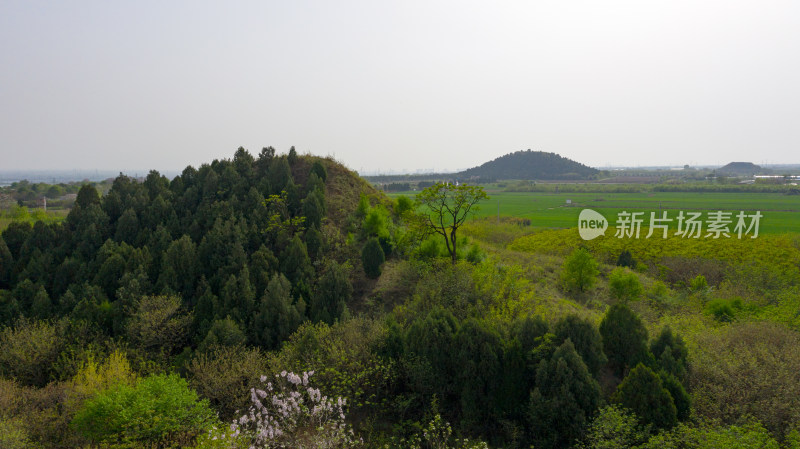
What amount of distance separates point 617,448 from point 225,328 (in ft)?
43.5

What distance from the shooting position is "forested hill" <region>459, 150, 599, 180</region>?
127 meters

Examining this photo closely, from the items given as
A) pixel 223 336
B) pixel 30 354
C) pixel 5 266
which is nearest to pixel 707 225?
pixel 223 336

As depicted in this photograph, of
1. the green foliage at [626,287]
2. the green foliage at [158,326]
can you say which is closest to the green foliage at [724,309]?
the green foliage at [626,287]

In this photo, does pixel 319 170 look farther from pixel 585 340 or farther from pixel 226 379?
pixel 585 340

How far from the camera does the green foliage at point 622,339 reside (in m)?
14.1

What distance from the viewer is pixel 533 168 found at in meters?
131

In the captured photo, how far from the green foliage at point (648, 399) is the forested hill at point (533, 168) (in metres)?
118

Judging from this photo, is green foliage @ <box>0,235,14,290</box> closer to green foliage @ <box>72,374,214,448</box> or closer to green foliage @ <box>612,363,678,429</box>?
green foliage @ <box>72,374,214,448</box>

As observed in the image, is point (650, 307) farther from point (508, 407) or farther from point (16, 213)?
point (16, 213)

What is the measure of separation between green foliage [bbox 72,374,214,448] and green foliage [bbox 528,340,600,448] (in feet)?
29.9

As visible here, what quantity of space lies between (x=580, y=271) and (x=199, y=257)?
21.0 metres

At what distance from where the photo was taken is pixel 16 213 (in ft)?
160

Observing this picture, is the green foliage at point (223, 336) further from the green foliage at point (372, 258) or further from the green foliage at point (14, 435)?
the green foliage at point (372, 258)

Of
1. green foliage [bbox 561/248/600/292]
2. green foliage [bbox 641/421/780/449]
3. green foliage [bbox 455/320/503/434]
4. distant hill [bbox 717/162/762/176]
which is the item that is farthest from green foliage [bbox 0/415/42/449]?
distant hill [bbox 717/162/762/176]
